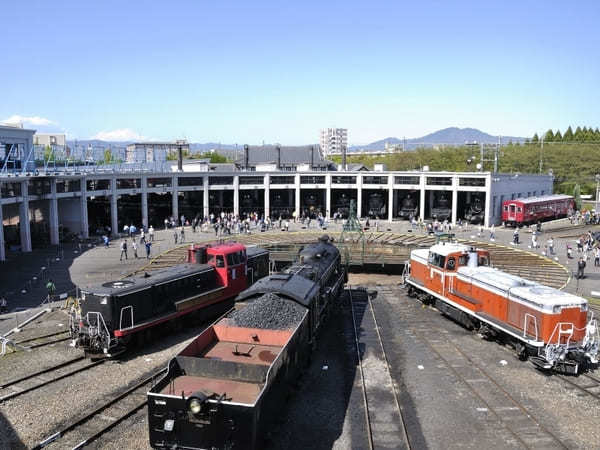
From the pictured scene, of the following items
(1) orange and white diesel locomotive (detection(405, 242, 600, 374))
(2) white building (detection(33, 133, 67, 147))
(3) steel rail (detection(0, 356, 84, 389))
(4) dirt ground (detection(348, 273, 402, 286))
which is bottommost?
(4) dirt ground (detection(348, 273, 402, 286))

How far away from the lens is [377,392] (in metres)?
15.6

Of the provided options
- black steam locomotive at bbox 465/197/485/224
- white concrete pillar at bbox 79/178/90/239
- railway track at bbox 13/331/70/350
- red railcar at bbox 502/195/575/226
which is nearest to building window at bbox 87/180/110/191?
white concrete pillar at bbox 79/178/90/239

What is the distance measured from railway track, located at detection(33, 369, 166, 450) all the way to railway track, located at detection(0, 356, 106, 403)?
2.59 m

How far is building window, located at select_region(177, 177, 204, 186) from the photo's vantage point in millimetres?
60591

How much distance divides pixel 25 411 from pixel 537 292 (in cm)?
1752

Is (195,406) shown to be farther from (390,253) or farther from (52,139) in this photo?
(52,139)

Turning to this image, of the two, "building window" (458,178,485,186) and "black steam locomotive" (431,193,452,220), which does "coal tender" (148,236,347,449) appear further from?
"black steam locomotive" (431,193,452,220)

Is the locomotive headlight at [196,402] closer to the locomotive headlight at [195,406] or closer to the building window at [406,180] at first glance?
the locomotive headlight at [195,406]

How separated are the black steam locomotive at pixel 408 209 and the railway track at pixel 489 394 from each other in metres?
44.2

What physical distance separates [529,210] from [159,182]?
4319 centimetres

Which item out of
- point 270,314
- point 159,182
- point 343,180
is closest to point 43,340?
point 270,314

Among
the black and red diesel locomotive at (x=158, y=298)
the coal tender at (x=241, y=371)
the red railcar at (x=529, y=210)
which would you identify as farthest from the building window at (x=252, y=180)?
the coal tender at (x=241, y=371)

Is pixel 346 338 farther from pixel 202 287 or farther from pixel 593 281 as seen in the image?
pixel 593 281

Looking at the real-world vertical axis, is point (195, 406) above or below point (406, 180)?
below
